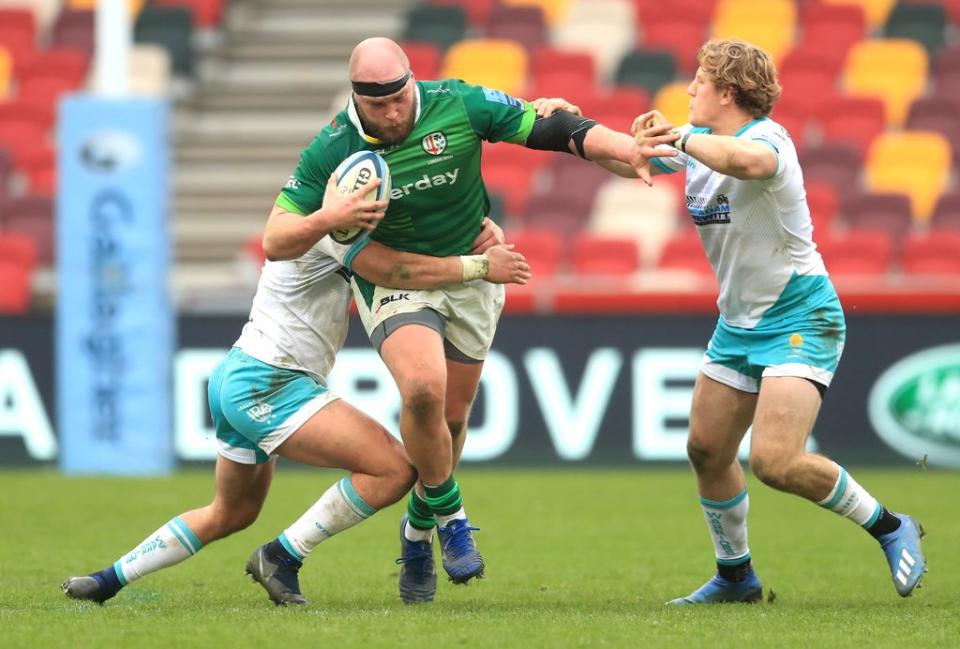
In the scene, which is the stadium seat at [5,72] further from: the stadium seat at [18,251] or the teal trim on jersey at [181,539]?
the teal trim on jersey at [181,539]

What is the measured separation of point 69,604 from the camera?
6715 mm

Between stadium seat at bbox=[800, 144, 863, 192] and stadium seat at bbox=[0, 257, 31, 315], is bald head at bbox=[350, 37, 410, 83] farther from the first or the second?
stadium seat at bbox=[800, 144, 863, 192]

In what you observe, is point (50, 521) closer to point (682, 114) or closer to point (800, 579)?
point (800, 579)

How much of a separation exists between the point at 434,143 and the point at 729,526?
7.19 feet

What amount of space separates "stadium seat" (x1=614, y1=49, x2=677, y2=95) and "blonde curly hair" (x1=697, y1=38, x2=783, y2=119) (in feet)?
37.2

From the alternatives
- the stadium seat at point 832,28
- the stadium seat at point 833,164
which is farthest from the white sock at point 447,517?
the stadium seat at point 832,28

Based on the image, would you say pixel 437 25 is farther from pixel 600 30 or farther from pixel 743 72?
pixel 743 72

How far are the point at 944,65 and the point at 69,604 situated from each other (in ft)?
45.4

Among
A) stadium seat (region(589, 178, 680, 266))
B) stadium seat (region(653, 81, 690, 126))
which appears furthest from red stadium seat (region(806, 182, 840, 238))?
stadium seat (region(653, 81, 690, 126))

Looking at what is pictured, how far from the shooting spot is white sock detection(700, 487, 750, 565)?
7.09 m

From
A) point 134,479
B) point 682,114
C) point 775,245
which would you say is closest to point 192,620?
point 775,245

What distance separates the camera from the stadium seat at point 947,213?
51.2ft

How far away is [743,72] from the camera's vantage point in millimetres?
6680

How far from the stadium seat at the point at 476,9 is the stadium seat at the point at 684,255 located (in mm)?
5504
